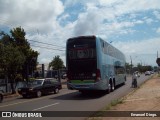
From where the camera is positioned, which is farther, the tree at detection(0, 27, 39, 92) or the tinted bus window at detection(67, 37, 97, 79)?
the tree at detection(0, 27, 39, 92)

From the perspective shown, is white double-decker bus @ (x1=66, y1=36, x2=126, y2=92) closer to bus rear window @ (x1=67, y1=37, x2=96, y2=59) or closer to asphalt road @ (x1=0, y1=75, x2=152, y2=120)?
bus rear window @ (x1=67, y1=37, x2=96, y2=59)

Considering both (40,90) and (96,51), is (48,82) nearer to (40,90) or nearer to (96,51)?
(40,90)

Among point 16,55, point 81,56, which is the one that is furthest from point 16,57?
point 81,56

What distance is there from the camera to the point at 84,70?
21.7 m

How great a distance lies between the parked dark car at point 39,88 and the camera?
24000 millimetres

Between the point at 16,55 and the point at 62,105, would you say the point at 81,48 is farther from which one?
the point at 16,55

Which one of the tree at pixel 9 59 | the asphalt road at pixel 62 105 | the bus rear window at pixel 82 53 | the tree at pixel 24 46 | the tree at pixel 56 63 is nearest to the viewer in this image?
the asphalt road at pixel 62 105

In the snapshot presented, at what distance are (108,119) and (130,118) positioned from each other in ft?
2.65

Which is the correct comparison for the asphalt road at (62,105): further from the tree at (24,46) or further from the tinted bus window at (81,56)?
the tree at (24,46)

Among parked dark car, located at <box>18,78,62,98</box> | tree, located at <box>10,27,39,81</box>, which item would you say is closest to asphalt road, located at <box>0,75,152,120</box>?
parked dark car, located at <box>18,78,62,98</box>

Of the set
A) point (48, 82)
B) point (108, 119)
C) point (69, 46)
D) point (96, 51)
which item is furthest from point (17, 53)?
point (108, 119)

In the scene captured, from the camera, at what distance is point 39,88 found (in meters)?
24.6

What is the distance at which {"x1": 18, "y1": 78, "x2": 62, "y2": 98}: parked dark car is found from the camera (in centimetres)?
2400

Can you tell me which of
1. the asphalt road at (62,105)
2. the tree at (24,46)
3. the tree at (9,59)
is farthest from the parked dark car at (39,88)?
the tree at (24,46)
